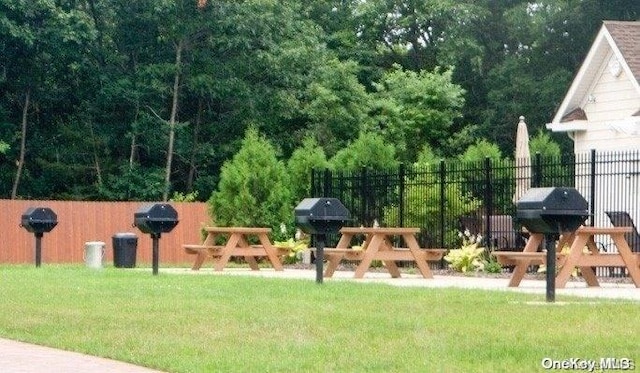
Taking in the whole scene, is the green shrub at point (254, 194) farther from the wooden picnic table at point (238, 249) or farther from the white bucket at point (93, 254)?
the wooden picnic table at point (238, 249)

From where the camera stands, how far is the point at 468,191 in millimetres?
29141

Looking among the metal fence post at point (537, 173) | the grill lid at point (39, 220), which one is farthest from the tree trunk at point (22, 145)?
the metal fence post at point (537, 173)

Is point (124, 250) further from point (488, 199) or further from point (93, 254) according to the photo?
point (488, 199)

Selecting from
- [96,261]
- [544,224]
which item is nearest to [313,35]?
[96,261]

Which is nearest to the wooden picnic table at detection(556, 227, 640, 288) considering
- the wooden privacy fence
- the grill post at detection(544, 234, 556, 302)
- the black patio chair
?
the black patio chair

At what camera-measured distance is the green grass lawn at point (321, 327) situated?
33.8 feet

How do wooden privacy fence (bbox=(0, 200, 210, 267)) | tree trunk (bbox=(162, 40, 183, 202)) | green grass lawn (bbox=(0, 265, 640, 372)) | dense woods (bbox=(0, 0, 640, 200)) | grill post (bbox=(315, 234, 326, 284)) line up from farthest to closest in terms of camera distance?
tree trunk (bbox=(162, 40, 183, 202))
dense woods (bbox=(0, 0, 640, 200))
wooden privacy fence (bbox=(0, 200, 210, 267))
grill post (bbox=(315, 234, 326, 284))
green grass lawn (bbox=(0, 265, 640, 372))

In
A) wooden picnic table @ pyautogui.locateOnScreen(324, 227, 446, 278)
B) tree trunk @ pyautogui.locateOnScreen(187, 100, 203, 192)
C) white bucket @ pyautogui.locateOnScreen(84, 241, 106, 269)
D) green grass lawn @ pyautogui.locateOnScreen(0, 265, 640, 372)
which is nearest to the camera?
green grass lawn @ pyautogui.locateOnScreen(0, 265, 640, 372)

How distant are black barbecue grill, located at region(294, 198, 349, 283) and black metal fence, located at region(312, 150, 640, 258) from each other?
21.7 feet

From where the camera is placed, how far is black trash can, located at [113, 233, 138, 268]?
30.4m

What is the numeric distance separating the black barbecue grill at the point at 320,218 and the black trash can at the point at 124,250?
1139cm

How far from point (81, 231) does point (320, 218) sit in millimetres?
20616

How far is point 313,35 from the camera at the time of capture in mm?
48719

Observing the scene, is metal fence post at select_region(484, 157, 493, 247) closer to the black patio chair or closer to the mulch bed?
the mulch bed
